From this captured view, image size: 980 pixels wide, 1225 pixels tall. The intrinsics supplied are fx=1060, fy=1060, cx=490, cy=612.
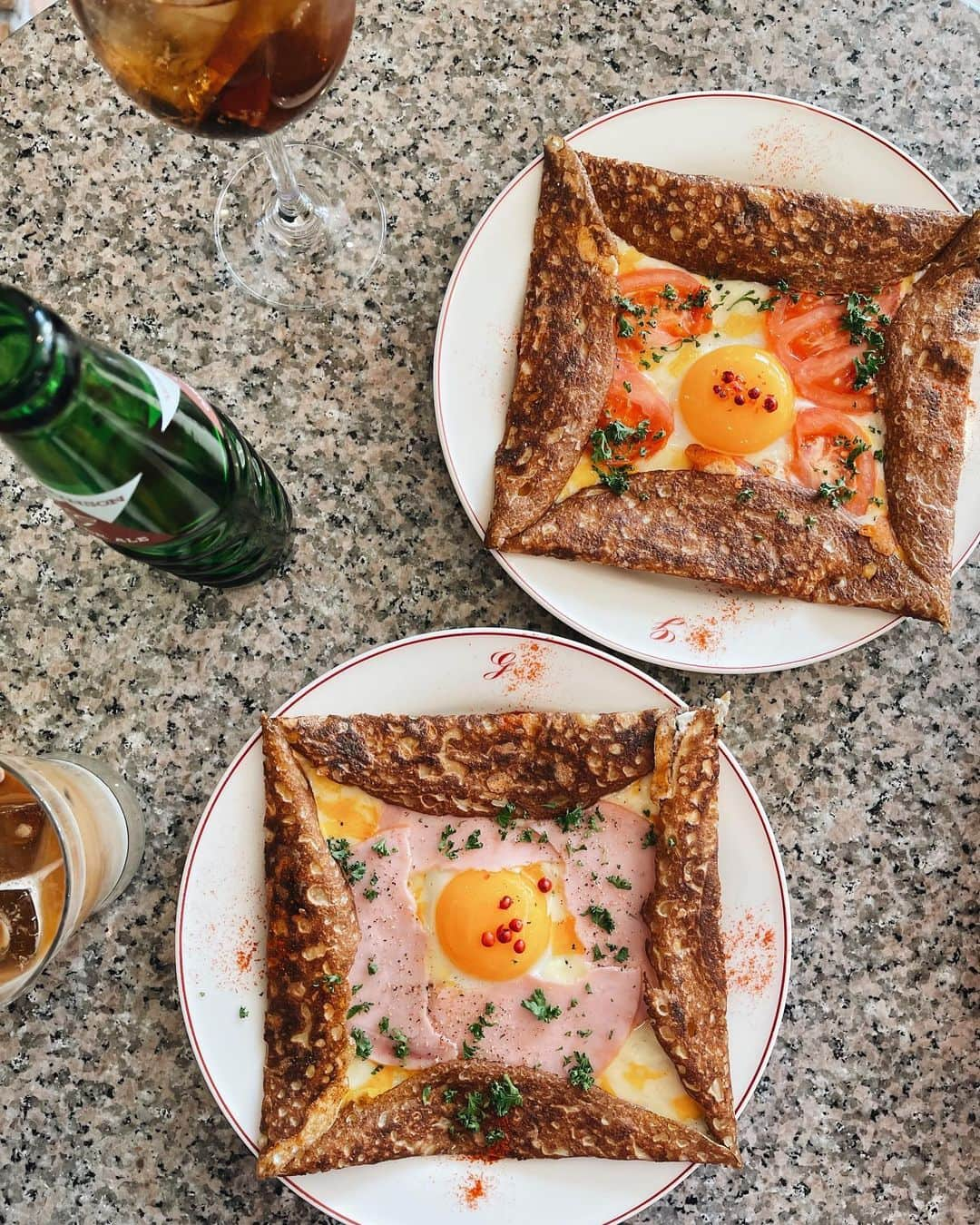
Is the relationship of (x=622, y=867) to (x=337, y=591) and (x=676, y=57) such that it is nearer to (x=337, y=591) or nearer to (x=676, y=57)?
(x=337, y=591)

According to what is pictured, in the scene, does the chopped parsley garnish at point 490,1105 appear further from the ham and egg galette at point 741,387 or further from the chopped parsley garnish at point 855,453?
the chopped parsley garnish at point 855,453

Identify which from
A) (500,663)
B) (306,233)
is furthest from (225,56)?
(500,663)

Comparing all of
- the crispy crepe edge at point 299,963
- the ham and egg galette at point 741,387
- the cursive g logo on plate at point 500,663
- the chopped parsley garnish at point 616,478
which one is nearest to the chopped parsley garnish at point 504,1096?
the crispy crepe edge at point 299,963

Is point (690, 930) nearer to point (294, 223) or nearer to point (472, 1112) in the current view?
point (472, 1112)

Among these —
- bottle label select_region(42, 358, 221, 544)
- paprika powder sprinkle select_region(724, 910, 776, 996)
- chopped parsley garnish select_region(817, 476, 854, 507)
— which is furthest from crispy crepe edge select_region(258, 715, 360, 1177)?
chopped parsley garnish select_region(817, 476, 854, 507)

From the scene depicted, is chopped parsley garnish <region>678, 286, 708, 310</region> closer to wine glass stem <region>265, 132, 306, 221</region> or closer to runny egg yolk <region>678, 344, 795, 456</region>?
runny egg yolk <region>678, 344, 795, 456</region>
